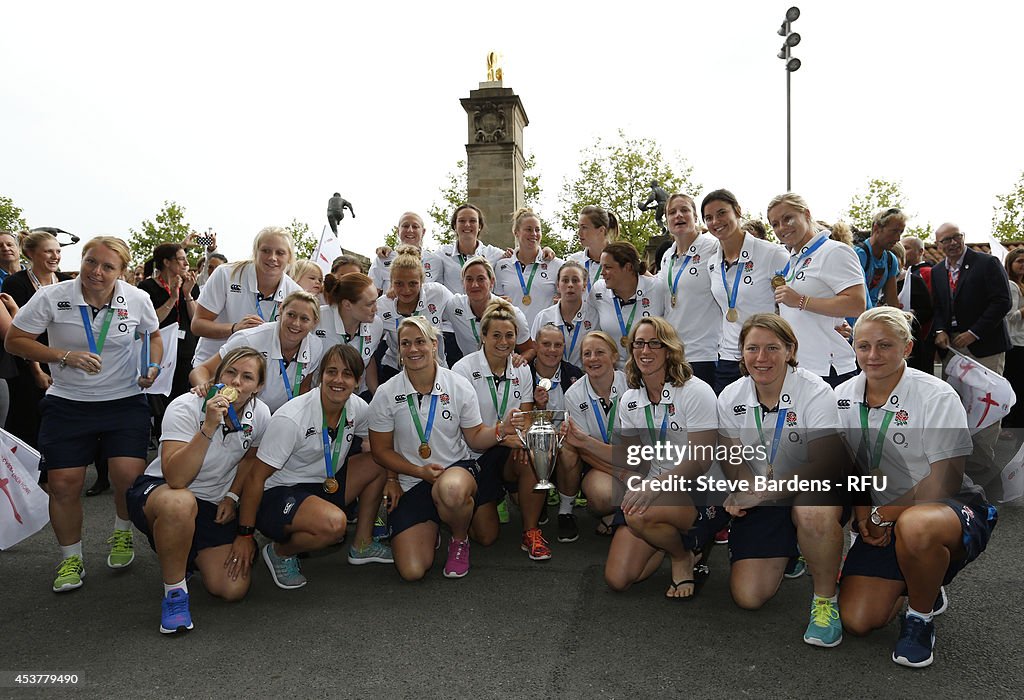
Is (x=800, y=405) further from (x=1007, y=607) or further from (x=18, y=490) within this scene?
(x=18, y=490)

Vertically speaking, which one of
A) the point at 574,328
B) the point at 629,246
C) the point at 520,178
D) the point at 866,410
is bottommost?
the point at 866,410

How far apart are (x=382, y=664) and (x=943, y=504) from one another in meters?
2.79

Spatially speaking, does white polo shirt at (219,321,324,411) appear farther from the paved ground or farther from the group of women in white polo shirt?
the paved ground

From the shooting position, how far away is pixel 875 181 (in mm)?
42344

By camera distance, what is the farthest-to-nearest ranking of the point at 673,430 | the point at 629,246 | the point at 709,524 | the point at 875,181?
the point at 875,181, the point at 629,246, the point at 673,430, the point at 709,524

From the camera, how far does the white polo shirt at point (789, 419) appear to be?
13.2ft

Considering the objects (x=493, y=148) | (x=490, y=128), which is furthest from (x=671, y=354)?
(x=490, y=128)

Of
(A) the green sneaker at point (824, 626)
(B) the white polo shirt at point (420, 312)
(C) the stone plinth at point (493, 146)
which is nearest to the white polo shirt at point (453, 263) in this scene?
(B) the white polo shirt at point (420, 312)

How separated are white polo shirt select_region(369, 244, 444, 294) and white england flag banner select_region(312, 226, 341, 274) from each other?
127 centimetres

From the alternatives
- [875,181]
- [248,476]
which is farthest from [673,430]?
[875,181]

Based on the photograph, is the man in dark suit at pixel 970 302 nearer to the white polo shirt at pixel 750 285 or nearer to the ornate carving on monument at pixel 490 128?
the white polo shirt at pixel 750 285

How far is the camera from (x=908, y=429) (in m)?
3.77

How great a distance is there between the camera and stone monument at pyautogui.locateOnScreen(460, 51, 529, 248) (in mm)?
18422

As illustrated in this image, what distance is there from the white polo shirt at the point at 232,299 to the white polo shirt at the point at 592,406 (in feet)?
7.21
